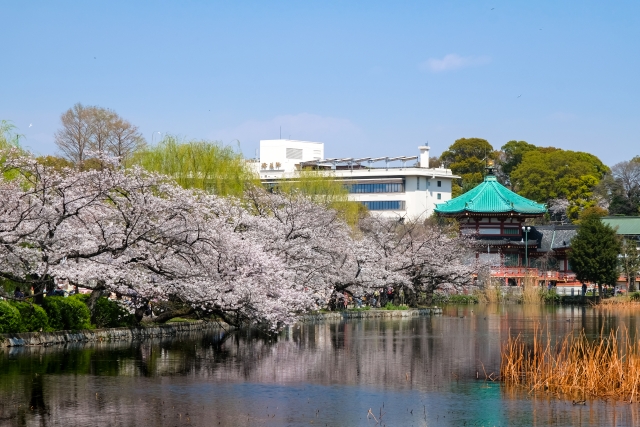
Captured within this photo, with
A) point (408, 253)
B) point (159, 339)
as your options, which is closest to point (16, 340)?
point (159, 339)

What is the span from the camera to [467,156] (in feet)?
362

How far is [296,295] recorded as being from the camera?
109 ft

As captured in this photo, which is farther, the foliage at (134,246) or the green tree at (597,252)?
the green tree at (597,252)

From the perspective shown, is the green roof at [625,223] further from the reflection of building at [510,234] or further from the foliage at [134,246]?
the foliage at [134,246]

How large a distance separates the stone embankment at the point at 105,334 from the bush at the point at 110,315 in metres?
0.76

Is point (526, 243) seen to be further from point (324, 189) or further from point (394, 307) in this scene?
point (394, 307)

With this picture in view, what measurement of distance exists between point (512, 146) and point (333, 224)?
229 ft

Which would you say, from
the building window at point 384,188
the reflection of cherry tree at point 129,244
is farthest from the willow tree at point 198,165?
the building window at point 384,188

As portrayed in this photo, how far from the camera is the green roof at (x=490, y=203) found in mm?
75688

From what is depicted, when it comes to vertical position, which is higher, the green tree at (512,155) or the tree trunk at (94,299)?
the green tree at (512,155)

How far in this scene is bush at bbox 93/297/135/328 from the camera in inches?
1168

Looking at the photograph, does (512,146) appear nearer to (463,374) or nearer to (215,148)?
(215,148)

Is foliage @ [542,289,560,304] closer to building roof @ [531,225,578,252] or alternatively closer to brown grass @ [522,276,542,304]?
brown grass @ [522,276,542,304]

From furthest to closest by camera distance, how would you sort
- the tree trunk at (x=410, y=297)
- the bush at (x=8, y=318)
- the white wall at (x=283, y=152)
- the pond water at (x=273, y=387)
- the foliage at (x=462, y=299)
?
the white wall at (x=283, y=152), the foliage at (x=462, y=299), the tree trunk at (x=410, y=297), the bush at (x=8, y=318), the pond water at (x=273, y=387)
